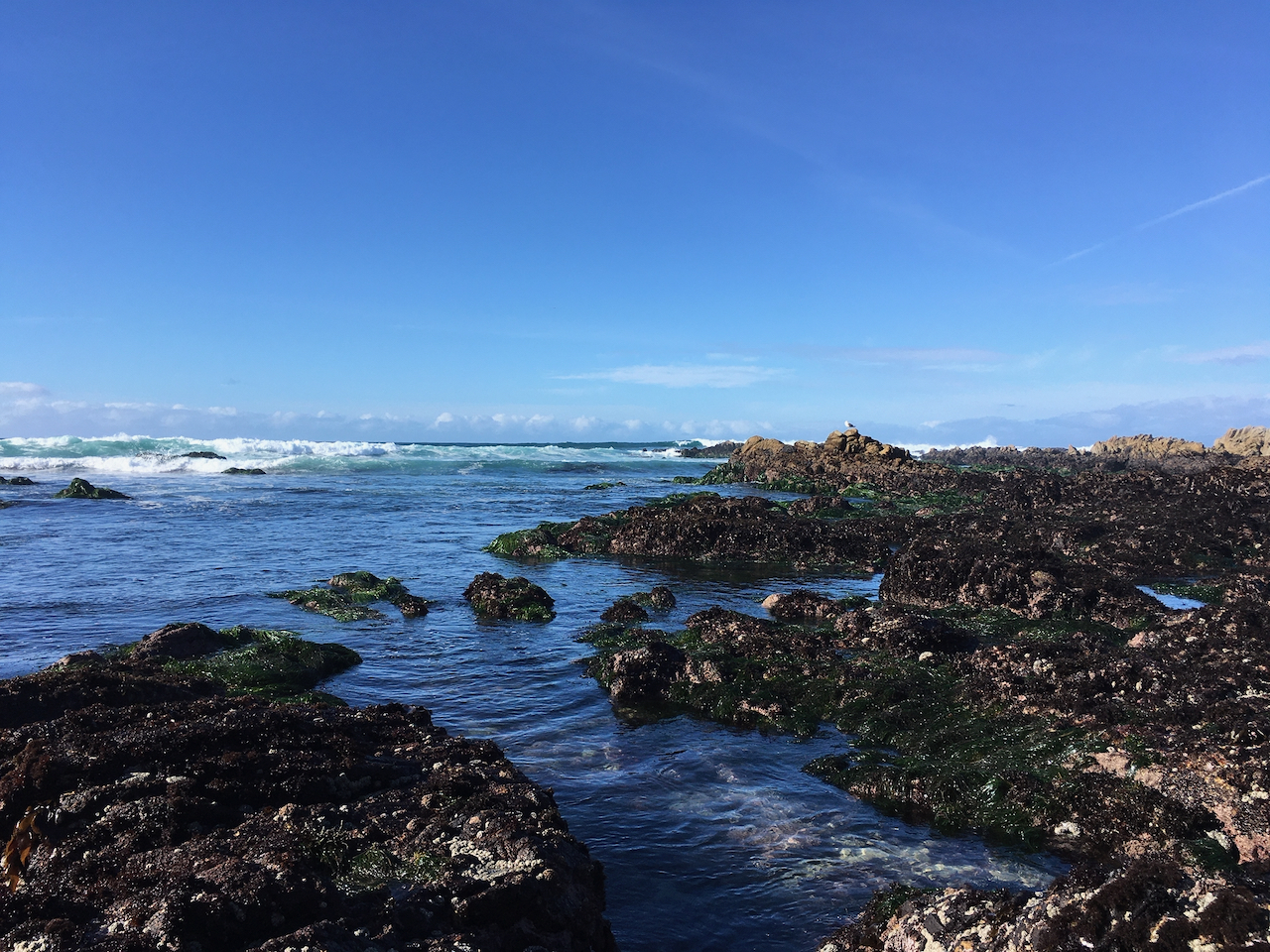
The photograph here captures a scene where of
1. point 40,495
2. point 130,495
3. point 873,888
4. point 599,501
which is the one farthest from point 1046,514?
point 40,495

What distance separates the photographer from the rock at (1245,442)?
6280cm

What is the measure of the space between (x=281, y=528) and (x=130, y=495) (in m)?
18.9

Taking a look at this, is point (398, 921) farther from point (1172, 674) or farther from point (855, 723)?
point (1172, 674)

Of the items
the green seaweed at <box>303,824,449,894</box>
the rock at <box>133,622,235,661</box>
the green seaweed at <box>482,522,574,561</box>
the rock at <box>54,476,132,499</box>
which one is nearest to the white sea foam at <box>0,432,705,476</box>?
the rock at <box>54,476,132,499</box>

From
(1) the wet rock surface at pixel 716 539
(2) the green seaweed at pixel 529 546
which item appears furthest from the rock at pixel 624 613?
(2) the green seaweed at pixel 529 546

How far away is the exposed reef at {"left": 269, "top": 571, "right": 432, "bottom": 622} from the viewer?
15844mm

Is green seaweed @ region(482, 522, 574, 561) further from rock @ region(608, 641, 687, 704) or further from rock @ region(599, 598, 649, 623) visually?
rock @ region(608, 641, 687, 704)

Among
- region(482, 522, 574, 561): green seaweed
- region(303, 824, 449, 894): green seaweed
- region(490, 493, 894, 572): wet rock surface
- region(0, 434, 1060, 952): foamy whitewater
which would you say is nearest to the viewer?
region(303, 824, 449, 894): green seaweed

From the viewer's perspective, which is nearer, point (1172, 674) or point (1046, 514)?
point (1172, 674)

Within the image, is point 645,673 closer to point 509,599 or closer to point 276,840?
point 509,599

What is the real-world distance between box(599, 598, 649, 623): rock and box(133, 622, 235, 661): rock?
704 centimetres

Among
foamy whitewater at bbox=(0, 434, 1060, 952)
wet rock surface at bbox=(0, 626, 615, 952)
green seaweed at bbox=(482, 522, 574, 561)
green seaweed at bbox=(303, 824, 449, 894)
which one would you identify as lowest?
foamy whitewater at bbox=(0, 434, 1060, 952)

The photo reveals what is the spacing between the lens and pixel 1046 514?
29578mm

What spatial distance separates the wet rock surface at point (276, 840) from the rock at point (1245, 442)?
76303 mm
